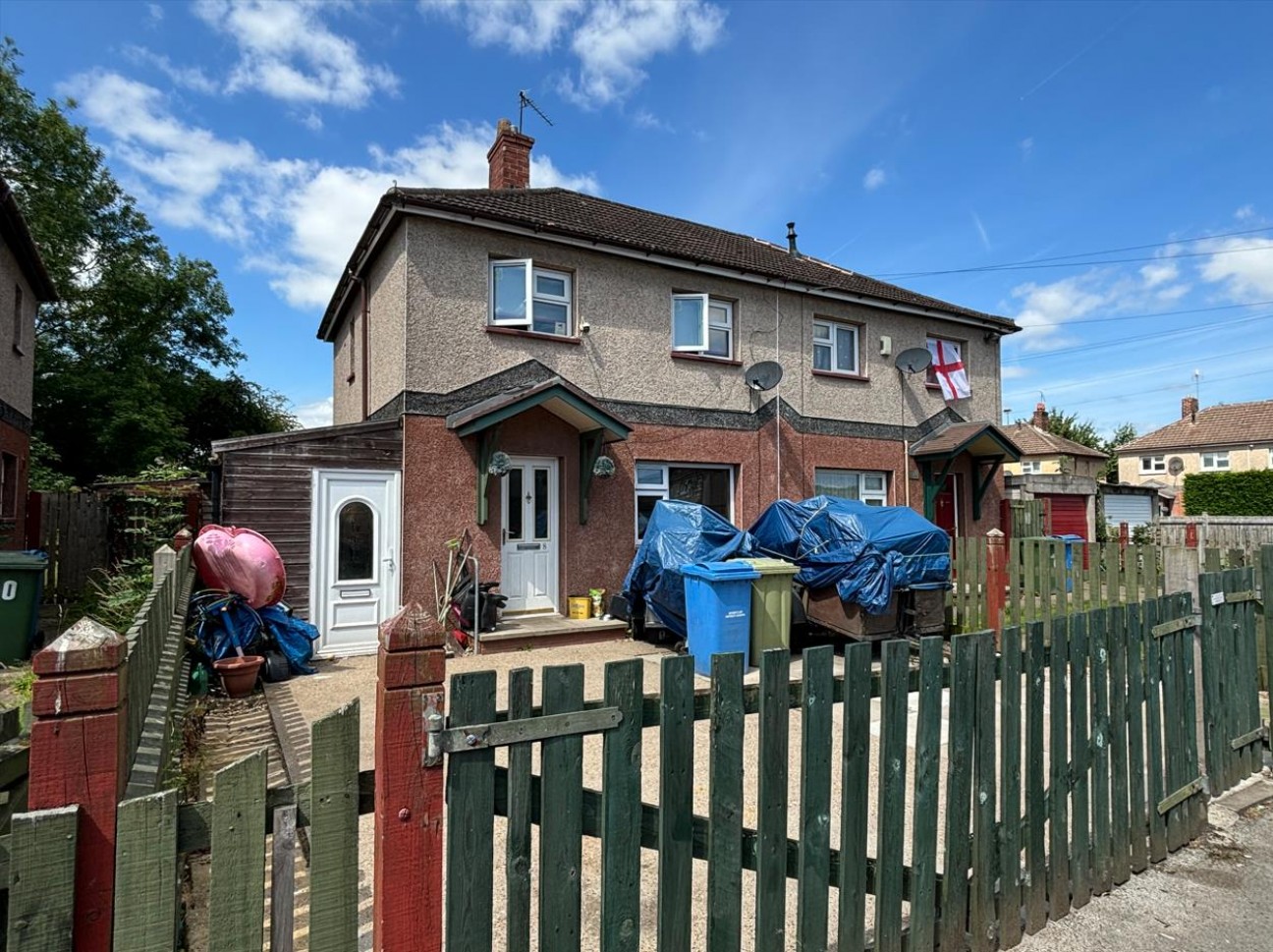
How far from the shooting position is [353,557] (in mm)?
8570

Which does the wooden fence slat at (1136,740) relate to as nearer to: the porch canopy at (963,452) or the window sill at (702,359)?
the window sill at (702,359)

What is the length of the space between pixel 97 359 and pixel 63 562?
13.9m

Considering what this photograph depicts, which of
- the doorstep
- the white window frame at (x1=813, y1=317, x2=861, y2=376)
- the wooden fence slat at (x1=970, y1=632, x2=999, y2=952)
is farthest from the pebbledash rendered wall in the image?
the wooden fence slat at (x1=970, y1=632, x2=999, y2=952)

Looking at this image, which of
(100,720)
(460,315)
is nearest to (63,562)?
(460,315)

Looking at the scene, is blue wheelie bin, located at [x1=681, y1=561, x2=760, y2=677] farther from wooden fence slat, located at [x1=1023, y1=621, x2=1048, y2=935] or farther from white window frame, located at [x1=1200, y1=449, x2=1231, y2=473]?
white window frame, located at [x1=1200, y1=449, x2=1231, y2=473]

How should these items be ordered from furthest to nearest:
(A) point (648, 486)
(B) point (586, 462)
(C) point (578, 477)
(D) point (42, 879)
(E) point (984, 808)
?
(A) point (648, 486) < (C) point (578, 477) < (B) point (586, 462) < (E) point (984, 808) < (D) point (42, 879)

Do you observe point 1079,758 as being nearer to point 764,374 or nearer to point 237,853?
point 237,853

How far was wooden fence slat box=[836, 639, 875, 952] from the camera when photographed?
2316mm

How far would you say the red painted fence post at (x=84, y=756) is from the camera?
53.7 inches

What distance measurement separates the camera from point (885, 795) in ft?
8.00

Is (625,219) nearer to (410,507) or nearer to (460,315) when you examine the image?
(460,315)

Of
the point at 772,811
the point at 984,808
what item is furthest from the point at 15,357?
the point at 984,808

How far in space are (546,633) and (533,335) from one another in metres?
4.17

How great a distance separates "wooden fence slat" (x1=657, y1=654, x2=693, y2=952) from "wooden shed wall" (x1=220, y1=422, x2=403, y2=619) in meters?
7.40
